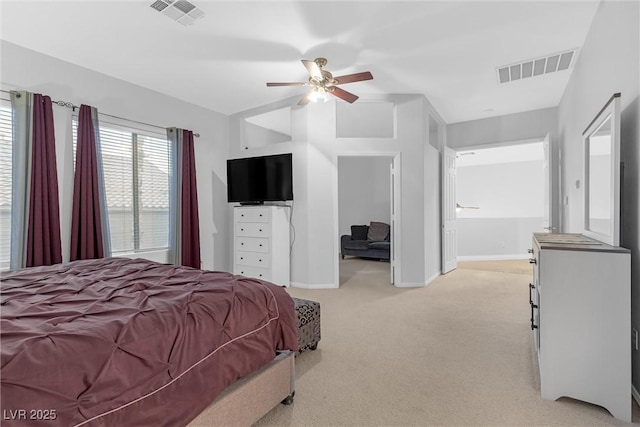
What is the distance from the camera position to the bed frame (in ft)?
4.59

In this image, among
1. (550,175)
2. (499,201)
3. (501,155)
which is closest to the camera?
(550,175)

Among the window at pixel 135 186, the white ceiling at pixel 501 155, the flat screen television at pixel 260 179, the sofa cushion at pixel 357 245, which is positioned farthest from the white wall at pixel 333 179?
the white ceiling at pixel 501 155

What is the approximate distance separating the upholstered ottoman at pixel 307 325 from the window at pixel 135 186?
272cm

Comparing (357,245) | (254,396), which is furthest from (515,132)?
(254,396)

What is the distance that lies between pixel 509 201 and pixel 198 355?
860 centimetres

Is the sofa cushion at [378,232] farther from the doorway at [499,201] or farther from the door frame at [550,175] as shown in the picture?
the door frame at [550,175]

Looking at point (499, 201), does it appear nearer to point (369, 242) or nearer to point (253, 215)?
point (369, 242)

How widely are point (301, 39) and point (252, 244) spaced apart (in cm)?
274

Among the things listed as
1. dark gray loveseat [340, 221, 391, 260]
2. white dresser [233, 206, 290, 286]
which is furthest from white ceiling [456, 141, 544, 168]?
white dresser [233, 206, 290, 286]

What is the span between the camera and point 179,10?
263 cm

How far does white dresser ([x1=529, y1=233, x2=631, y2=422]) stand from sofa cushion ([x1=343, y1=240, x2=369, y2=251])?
197 inches

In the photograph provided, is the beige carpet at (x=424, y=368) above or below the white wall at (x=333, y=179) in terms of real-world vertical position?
below

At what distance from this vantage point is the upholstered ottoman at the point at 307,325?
239 cm

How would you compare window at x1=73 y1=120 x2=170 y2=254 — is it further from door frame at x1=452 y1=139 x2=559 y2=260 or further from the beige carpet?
door frame at x1=452 y1=139 x2=559 y2=260
